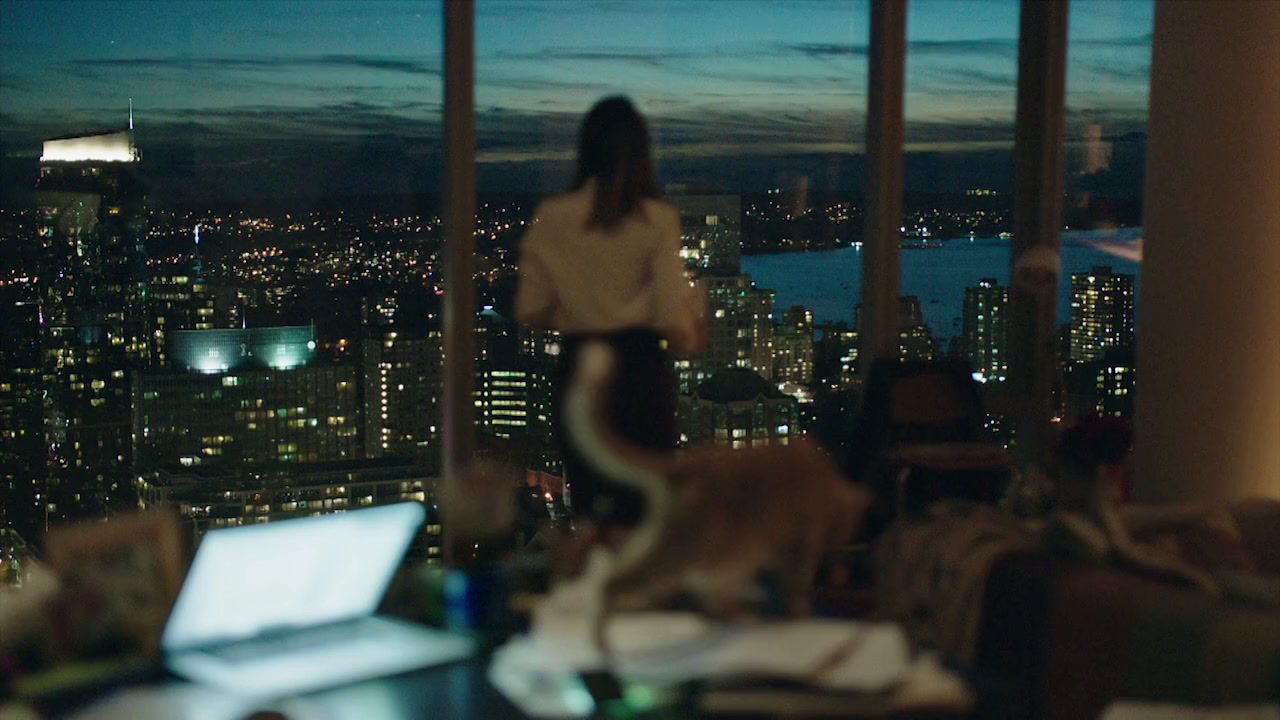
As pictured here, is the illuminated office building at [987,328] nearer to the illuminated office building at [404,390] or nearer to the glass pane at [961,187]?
the glass pane at [961,187]

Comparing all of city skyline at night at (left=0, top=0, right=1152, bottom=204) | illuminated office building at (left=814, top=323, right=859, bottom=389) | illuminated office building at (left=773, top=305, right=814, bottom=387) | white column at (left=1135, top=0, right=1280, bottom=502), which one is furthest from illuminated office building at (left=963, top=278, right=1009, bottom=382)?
white column at (left=1135, top=0, right=1280, bottom=502)

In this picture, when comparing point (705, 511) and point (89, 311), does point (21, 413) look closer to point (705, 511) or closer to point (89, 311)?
point (89, 311)

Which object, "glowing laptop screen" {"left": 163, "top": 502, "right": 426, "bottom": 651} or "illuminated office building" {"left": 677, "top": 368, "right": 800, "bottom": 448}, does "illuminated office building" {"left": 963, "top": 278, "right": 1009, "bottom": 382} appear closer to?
"illuminated office building" {"left": 677, "top": 368, "right": 800, "bottom": 448}

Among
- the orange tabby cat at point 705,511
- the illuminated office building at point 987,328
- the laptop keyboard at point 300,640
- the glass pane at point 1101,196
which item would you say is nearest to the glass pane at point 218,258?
the laptop keyboard at point 300,640

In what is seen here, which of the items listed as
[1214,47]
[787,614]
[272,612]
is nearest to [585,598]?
[787,614]

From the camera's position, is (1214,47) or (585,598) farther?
(1214,47)

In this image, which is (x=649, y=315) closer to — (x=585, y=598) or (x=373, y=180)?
(x=585, y=598)

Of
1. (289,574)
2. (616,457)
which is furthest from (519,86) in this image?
(616,457)
